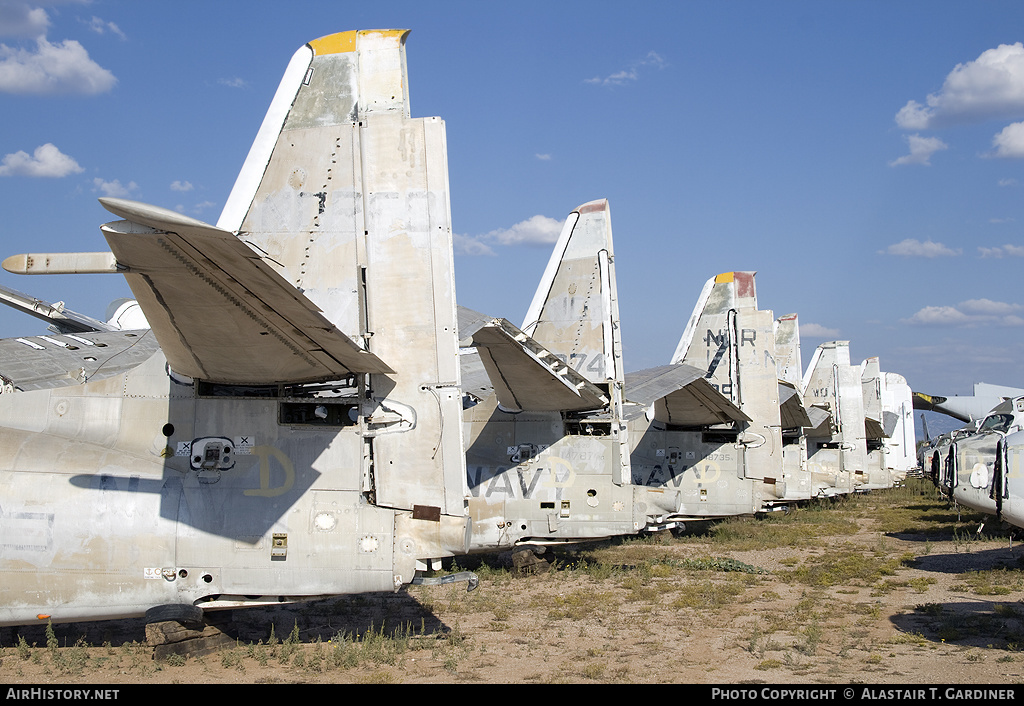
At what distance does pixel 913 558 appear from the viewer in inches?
698

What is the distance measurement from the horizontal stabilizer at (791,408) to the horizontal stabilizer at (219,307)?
20438 mm

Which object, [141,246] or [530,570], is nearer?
[141,246]

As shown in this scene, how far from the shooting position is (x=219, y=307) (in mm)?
6188

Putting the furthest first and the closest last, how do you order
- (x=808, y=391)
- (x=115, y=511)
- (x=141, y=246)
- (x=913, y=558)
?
(x=808, y=391)
(x=913, y=558)
(x=115, y=511)
(x=141, y=246)

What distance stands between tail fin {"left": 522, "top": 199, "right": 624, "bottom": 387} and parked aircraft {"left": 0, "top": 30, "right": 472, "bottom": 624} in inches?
294

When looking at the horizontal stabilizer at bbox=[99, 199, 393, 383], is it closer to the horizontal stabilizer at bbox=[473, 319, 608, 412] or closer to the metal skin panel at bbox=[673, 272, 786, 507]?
the horizontal stabilizer at bbox=[473, 319, 608, 412]

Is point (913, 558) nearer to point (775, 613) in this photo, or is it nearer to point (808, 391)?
point (775, 613)

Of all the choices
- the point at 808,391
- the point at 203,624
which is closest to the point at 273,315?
the point at 203,624

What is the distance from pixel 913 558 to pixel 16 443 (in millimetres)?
17348

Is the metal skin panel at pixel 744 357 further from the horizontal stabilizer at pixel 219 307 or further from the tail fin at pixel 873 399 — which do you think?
the tail fin at pixel 873 399

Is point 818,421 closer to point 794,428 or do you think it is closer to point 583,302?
point 794,428

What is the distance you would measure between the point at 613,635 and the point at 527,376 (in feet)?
15.3

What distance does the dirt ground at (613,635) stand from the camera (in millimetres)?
8492

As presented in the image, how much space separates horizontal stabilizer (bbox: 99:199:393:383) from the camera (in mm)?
5008
